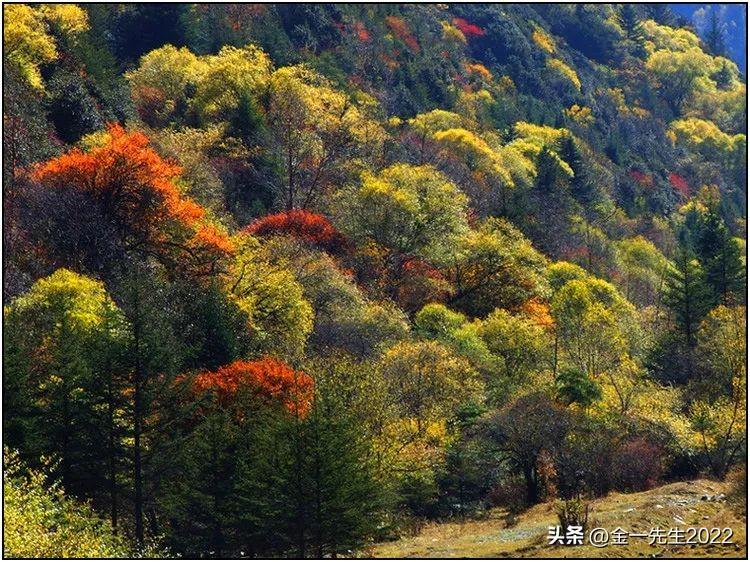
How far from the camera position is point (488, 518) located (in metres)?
44.6

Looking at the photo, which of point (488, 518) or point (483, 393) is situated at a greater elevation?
point (483, 393)

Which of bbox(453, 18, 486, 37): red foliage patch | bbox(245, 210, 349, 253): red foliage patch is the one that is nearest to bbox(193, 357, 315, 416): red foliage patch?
bbox(245, 210, 349, 253): red foliage patch

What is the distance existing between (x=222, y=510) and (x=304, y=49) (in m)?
108

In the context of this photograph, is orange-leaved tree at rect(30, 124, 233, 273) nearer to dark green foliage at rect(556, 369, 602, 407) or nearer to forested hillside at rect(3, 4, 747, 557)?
forested hillside at rect(3, 4, 747, 557)

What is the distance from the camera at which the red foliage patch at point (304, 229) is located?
246ft

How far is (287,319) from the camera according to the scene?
189 ft

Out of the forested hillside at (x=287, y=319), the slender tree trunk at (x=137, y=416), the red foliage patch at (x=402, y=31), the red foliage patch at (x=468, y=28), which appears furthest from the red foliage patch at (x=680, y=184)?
the slender tree trunk at (x=137, y=416)

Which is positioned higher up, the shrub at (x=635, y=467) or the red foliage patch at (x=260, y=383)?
the red foliage patch at (x=260, y=383)

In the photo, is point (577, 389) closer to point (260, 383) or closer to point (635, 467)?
point (635, 467)

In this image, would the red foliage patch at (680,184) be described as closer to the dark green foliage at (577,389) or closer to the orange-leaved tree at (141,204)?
the dark green foliage at (577,389)

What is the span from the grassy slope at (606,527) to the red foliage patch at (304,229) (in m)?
37.0

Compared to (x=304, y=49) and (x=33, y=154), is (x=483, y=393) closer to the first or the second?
(x=33, y=154)

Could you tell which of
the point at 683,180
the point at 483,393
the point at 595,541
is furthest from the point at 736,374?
the point at 683,180

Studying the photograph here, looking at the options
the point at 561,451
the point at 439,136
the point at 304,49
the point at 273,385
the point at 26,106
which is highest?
the point at 304,49
